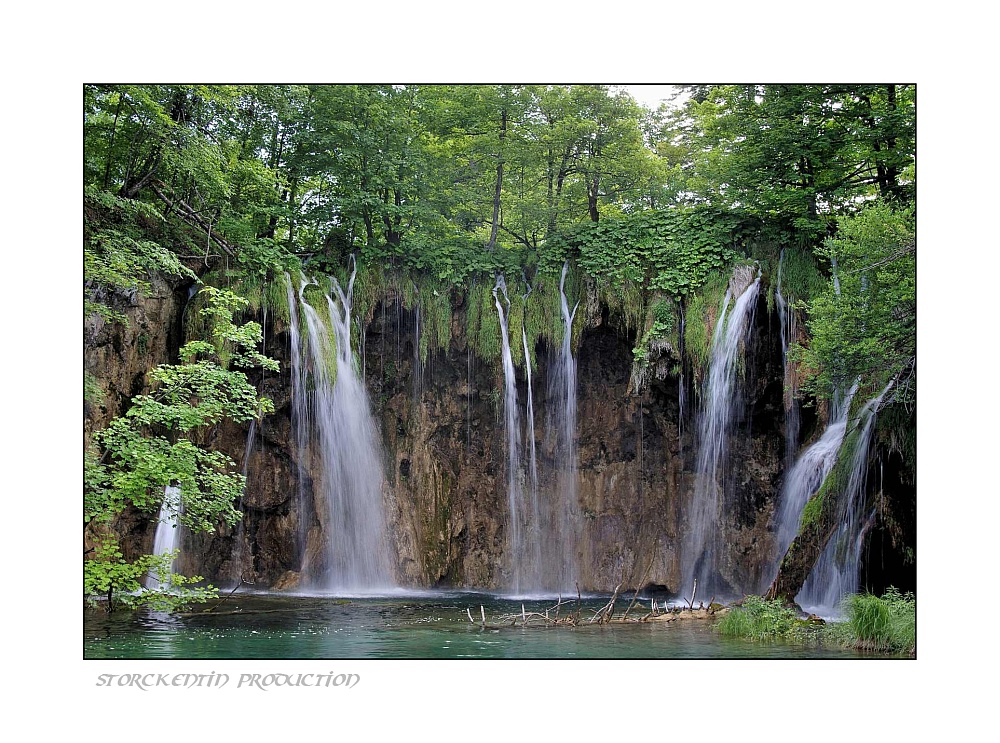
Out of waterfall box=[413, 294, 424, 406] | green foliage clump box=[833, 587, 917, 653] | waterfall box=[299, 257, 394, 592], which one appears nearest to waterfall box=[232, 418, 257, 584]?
waterfall box=[299, 257, 394, 592]

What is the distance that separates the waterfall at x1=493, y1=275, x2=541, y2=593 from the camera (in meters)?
12.4

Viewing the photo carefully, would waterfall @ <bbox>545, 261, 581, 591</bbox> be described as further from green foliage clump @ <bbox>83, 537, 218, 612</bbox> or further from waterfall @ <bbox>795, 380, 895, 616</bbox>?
green foliage clump @ <bbox>83, 537, 218, 612</bbox>

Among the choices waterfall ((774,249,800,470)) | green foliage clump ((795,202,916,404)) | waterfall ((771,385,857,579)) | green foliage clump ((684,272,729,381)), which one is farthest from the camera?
green foliage clump ((684,272,729,381))

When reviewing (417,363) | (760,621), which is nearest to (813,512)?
(760,621)

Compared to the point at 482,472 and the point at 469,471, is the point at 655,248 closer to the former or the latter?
the point at 482,472

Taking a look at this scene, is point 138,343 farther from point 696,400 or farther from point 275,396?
point 696,400

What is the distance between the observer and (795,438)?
10891 millimetres

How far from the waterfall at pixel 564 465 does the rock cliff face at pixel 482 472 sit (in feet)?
0.47

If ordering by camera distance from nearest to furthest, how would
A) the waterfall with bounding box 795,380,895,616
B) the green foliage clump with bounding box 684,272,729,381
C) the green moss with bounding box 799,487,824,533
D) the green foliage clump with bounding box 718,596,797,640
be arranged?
the green foliage clump with bounding box 718,596,797,640, the waterfall with bounding box 795,380,895,616, the green moss with bounding box 799,487,824,533, the green foliage clump with bounding box 684,272,729,381

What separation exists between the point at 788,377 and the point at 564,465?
12.2 ft

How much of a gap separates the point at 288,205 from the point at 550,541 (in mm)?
6571

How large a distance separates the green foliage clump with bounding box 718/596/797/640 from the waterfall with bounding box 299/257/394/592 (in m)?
5.47
